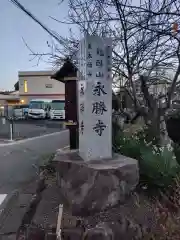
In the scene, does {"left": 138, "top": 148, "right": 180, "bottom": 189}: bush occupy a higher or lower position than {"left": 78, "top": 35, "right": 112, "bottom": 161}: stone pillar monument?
lower

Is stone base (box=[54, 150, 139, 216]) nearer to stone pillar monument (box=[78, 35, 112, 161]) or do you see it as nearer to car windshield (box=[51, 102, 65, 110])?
stone pillar monument (box=[78, 35, 112, 161])

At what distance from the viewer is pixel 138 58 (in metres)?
5.95

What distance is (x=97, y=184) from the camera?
3.54m

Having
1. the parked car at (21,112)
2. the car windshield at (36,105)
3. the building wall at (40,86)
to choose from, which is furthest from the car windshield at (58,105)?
the building wall at (40,86)

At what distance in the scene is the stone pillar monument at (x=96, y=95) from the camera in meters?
3.82

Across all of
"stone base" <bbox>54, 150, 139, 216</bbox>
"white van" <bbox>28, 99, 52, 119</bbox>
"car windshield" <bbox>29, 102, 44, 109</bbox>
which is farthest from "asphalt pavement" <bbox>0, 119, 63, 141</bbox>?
"stone base" <bbox>54, 150, 139, 216</bbox>

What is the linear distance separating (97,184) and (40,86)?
111ft

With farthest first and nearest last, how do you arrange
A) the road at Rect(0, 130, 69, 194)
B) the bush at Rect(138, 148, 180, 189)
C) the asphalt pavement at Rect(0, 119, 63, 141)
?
the asphalt pavement at Rect(0, 119, 63, 141)
the road at Rect(0, 130, 69, 194)
the bush at Rect(138, 148, 180, 189)

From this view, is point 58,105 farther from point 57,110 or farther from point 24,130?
point 24,130

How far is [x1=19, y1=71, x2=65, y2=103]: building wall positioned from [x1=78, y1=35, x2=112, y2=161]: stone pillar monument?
32.2m

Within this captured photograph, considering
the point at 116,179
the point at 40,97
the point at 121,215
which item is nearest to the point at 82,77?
the point at 116,179

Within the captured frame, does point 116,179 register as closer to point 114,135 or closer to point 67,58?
point 114,135

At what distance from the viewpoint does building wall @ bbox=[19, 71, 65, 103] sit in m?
35.8

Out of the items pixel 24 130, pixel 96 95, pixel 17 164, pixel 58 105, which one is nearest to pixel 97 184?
pixel 96 95
